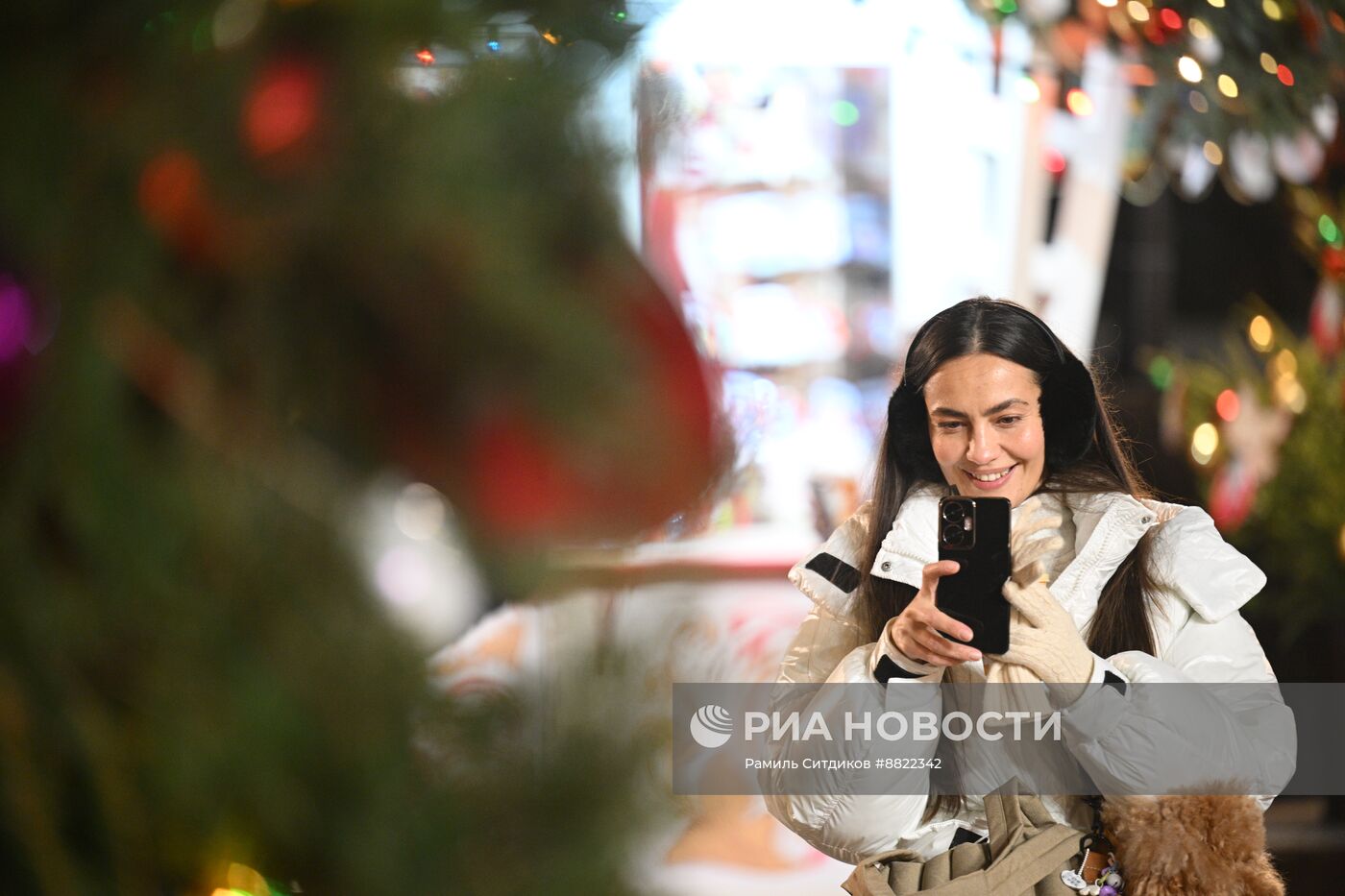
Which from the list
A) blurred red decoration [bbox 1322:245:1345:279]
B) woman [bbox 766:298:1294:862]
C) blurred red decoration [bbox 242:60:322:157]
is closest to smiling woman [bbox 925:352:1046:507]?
woman [bbox 766:298:1294:862]

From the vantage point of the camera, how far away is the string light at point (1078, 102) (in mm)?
1669

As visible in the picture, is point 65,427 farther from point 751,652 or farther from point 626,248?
point 751,652

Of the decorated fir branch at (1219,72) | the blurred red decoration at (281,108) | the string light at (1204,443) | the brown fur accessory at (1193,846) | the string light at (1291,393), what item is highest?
the blurred red decoration at (281,108)

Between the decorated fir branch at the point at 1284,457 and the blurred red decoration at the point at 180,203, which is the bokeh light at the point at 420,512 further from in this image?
the decorated fir branch at the point at 1284,457

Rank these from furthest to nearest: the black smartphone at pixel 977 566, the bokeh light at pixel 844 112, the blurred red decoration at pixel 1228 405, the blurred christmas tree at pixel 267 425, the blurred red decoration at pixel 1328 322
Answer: the bokeh light at pixel 844 112 < the blurred red decoration at pixel 1228 405 < the blurred red decoration at pixel 1328 322 < the black smartphone at pixel 977 566 < the blurred christmas tree at pixel 267 425

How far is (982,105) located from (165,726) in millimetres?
2143

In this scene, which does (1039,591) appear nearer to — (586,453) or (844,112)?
(586,453)

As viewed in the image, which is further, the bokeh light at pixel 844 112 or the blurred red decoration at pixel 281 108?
the bokeh light at pixel 844 112

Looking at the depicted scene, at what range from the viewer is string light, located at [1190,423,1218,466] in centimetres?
190

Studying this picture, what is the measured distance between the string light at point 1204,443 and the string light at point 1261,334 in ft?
0.63

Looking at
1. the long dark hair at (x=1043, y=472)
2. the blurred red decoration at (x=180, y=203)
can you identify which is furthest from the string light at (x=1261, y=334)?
the blurred red decoration at (x=180, y=203)

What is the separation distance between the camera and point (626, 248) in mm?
292

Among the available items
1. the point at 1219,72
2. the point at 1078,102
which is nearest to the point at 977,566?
the point at 1219,72

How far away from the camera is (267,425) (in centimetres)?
23
